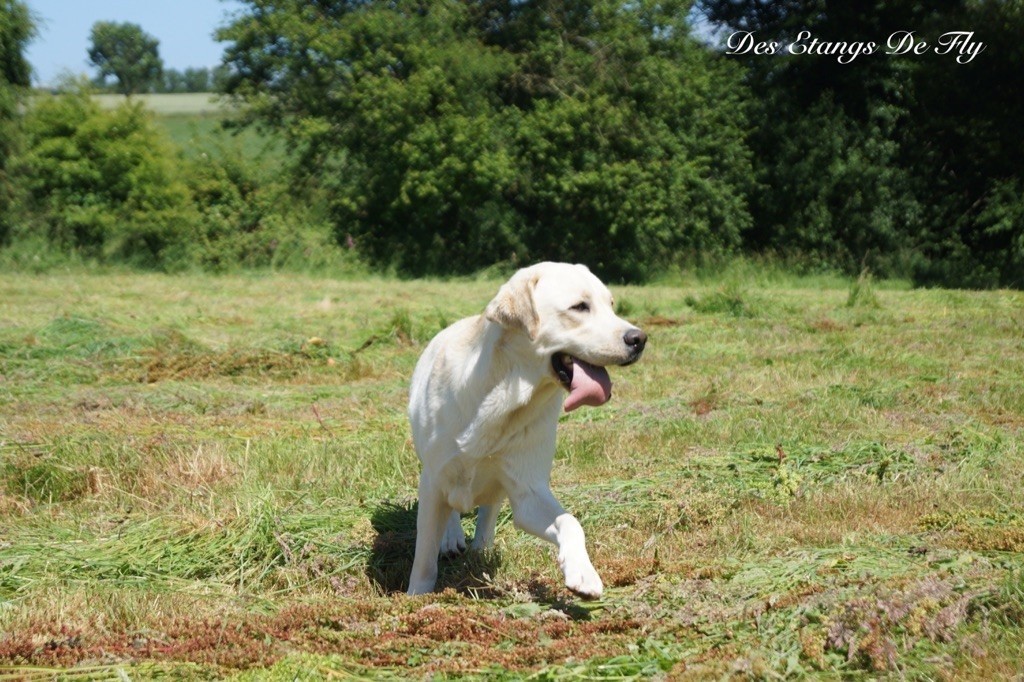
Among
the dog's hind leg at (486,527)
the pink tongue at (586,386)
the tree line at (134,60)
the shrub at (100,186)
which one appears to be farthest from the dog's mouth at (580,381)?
the tree line at (134,60)

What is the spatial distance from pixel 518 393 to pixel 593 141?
22374 mm

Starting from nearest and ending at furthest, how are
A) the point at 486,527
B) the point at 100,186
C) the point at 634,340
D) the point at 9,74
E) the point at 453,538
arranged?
the point at 634,340 < the point at 486,527 < the point at 453,538 < the point at 100,186 < the point at 9,74

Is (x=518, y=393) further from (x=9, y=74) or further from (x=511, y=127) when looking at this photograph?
(x=9, y=74)

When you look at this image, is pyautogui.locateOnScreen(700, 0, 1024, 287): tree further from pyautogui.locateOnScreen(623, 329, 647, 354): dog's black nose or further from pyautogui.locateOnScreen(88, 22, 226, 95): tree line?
pyautogui.locateOnScreen(88, 22, 226, 95): tree line

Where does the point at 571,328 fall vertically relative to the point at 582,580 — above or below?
above

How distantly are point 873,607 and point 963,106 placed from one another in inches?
919

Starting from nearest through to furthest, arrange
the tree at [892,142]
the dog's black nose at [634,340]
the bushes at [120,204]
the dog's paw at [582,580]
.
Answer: the dog's paw at [582,580]
the dog's black nose at [634,340]
the tree at [892,142]
the bushes at [120,204]

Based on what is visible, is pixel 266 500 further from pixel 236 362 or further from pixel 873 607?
Answer: pixel 236 362

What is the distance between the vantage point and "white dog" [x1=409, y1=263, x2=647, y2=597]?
15.9 feet

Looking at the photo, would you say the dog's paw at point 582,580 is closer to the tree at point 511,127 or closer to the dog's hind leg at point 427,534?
the dog's hind leg at point 427,534

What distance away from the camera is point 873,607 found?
3984 mm

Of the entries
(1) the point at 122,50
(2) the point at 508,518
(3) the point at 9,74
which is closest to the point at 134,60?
(1) the point at 122,50

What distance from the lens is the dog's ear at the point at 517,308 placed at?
486 cm

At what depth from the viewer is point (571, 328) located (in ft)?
15.9
